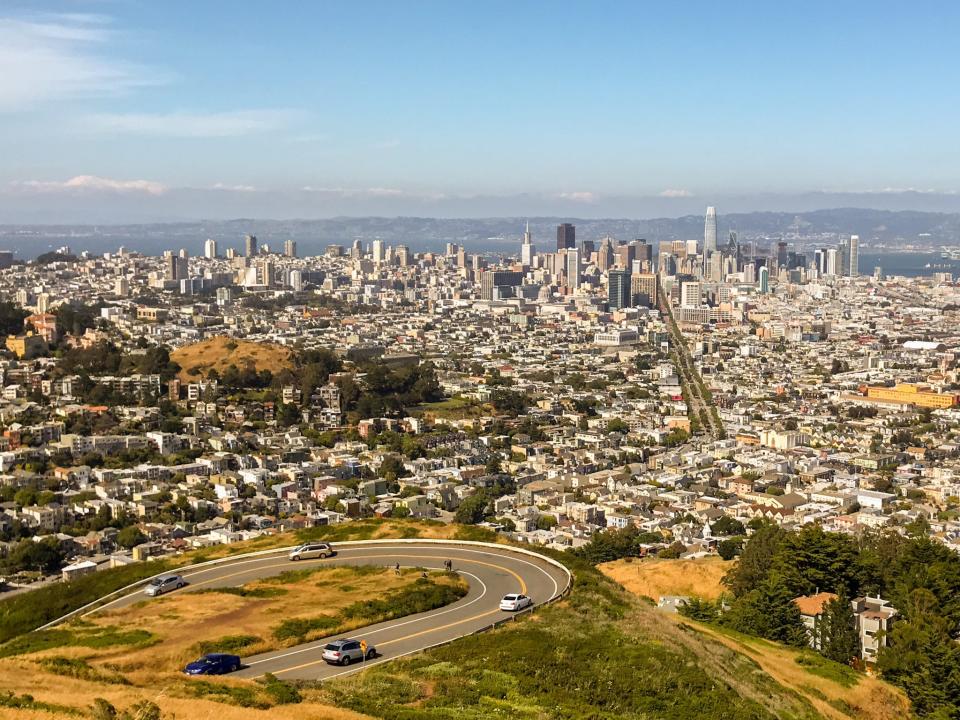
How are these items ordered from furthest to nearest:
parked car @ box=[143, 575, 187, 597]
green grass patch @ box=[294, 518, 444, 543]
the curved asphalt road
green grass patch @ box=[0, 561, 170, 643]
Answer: green grass patch @ box=[294, 518, 444, 543] → parked car @ box=[143, 575, 187, 597] → green grass patch @ box=[0, 561, 170, 643] → the curved asphalt road

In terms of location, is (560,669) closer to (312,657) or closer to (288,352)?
(312,657)

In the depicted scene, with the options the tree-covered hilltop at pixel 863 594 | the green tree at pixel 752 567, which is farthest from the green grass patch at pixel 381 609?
the green tree at pixel 752 567

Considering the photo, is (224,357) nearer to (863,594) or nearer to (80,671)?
(863,594)

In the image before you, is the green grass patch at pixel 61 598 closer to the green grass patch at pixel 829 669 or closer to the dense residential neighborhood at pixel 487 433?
the dense residential neighborhood at pixel 487 433

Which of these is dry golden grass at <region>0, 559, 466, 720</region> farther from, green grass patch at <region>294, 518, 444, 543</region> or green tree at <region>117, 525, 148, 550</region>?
green tree at <region>117, 525, 148, 550</region>

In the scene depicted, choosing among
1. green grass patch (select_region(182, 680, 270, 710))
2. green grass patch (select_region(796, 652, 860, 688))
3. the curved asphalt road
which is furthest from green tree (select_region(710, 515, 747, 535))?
green grass patch (select_region(182, 680, 270, 710))
